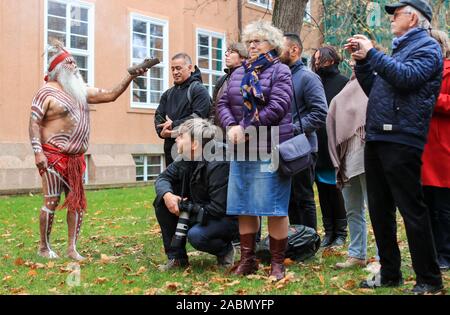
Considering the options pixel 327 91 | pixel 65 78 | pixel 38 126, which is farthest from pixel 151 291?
pixel 327 91

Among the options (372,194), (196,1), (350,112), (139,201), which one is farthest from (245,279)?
(196,1)

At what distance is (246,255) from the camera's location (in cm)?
522

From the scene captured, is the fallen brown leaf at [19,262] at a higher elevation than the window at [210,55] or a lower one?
lower

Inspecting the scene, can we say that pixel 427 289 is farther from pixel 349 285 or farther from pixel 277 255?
pixel 277 255

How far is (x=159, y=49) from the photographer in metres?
18.4

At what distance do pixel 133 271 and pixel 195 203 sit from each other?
34.9 inches

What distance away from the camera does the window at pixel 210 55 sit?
19.8 metres

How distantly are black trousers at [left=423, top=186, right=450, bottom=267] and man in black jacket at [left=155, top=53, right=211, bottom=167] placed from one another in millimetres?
2728

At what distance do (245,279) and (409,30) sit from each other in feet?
7.68

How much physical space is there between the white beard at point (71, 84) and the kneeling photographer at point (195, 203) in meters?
1.47

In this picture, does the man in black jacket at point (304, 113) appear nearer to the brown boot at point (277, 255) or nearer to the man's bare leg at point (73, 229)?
the brown boot at point (277, 255)

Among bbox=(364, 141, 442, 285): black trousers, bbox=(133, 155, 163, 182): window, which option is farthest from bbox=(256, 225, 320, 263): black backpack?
bbox=(133, 155, 163, 182): window

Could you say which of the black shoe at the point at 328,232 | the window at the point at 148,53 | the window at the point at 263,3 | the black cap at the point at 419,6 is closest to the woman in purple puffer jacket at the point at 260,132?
the black cap at the point at 419,6

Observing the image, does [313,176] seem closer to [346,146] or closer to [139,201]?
[346,146]
